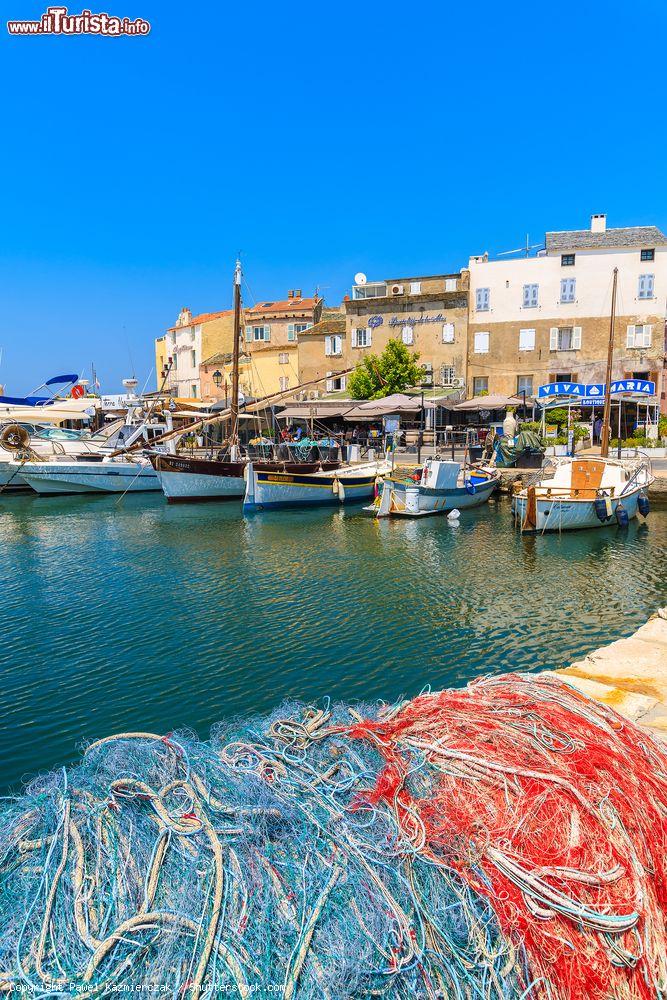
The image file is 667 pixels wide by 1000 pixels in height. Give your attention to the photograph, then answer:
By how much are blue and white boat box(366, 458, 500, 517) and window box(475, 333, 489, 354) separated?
19955mm

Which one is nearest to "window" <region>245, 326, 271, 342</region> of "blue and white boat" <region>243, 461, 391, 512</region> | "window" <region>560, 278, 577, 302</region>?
"window" <region>560, 278, 577, 302</region>

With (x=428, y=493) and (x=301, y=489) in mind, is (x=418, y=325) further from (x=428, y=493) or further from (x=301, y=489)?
(x=428, y=493)

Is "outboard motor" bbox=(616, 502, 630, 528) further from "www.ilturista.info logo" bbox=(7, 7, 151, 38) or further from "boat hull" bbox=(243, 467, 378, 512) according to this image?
"www.ilturista.info logo" bbox=(7, 7, 151, 38)

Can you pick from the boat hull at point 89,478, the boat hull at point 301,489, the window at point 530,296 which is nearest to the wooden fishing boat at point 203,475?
the boat hull at point 301,489

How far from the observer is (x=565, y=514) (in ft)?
67.6

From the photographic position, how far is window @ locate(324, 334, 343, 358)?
4669 cm

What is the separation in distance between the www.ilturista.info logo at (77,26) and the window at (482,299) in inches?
1271

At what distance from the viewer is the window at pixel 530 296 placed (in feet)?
137

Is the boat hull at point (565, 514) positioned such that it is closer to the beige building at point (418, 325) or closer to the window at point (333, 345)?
the beige building at point (418, 325)

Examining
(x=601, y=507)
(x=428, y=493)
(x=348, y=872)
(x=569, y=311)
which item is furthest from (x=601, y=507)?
(x=569, y=311)

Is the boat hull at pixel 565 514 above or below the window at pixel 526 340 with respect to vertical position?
below

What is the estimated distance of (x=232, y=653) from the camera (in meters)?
10.9

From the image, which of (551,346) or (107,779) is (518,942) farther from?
(551,346)

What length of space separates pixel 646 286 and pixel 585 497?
Answer: 83.5 feet
